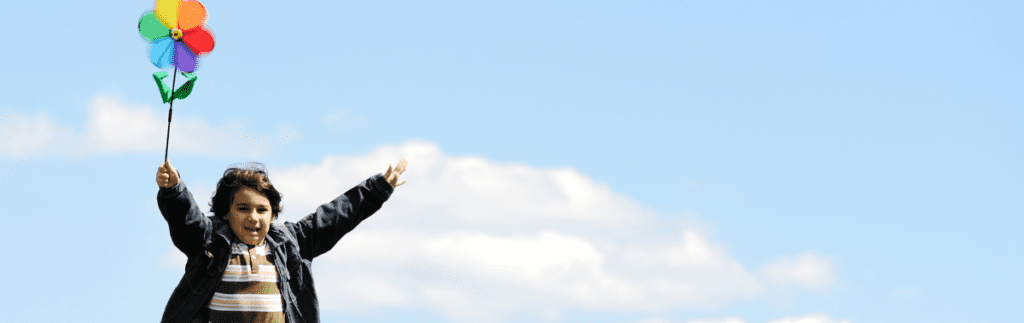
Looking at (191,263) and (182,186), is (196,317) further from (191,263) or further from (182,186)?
(182,186)

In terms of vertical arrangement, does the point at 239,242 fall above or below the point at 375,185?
below

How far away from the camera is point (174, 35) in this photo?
589 cm

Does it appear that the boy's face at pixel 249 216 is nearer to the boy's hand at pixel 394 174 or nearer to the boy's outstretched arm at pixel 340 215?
the boy's outstretched arm at pixel 340 215

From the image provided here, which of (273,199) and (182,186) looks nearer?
(182,186)

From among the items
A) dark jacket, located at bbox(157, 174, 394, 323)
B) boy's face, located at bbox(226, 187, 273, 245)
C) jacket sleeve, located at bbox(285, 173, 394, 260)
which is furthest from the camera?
jacket sleeve, located at bbox(285, 173, 394, 260)

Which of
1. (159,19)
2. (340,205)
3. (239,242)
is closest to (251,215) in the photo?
(239,242)

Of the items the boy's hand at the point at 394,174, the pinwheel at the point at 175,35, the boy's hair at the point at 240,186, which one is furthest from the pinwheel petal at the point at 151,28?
the boy's hand at the point at 394,174

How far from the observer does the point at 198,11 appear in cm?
599

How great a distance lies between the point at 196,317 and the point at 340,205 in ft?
3.42

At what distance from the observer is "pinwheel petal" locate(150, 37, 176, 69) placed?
587 centimetres

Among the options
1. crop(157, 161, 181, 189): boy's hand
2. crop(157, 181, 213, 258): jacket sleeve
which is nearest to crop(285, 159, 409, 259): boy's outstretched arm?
crop(157, 181, 213, 258): jacket sleeve

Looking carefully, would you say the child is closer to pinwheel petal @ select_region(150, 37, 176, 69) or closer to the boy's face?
the boy's face

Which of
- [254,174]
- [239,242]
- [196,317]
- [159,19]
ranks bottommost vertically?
[196,317]

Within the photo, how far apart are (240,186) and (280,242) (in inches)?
15.1
